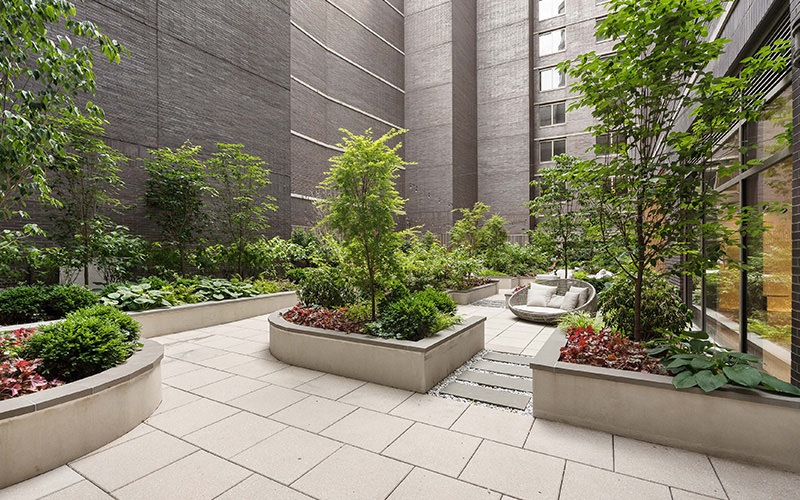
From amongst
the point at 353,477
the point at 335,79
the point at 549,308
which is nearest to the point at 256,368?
the point at 353,477

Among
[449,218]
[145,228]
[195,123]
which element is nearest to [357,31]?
[449,218]

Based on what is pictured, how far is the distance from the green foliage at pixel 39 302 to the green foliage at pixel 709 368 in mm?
7802

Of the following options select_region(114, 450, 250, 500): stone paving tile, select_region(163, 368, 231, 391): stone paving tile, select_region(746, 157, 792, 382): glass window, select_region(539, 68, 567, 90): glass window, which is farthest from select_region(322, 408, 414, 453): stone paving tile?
select_region(539, 68, 567, 90): glass window

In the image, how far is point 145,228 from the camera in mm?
8562

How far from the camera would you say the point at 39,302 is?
18.2 feet

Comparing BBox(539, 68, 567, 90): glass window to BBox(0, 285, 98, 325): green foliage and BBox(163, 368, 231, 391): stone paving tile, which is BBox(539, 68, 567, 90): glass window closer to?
BBox(163, 368, 231, 391): stone paving tile

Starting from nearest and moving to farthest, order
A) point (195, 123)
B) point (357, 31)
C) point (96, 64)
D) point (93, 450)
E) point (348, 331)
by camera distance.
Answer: point (93, 450), point (348, 331), point (96, 64), point (195, 123), point (357, 31)

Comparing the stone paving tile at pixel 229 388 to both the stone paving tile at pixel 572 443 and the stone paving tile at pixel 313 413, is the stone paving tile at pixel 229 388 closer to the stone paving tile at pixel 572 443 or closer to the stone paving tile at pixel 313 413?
the stone paving tile at pixel 313 413

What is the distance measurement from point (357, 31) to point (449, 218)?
1100cm

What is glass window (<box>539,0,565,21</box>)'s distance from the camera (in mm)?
21453

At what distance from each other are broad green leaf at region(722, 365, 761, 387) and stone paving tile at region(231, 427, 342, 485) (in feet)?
9.66

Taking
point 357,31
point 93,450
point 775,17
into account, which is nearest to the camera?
point 93,450

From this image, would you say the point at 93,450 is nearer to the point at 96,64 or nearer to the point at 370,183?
the point at 370,183

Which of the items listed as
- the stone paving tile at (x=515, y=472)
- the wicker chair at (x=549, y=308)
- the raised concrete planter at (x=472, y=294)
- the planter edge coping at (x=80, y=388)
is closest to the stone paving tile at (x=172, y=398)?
the planter edge coping at (x=80, y=388)
